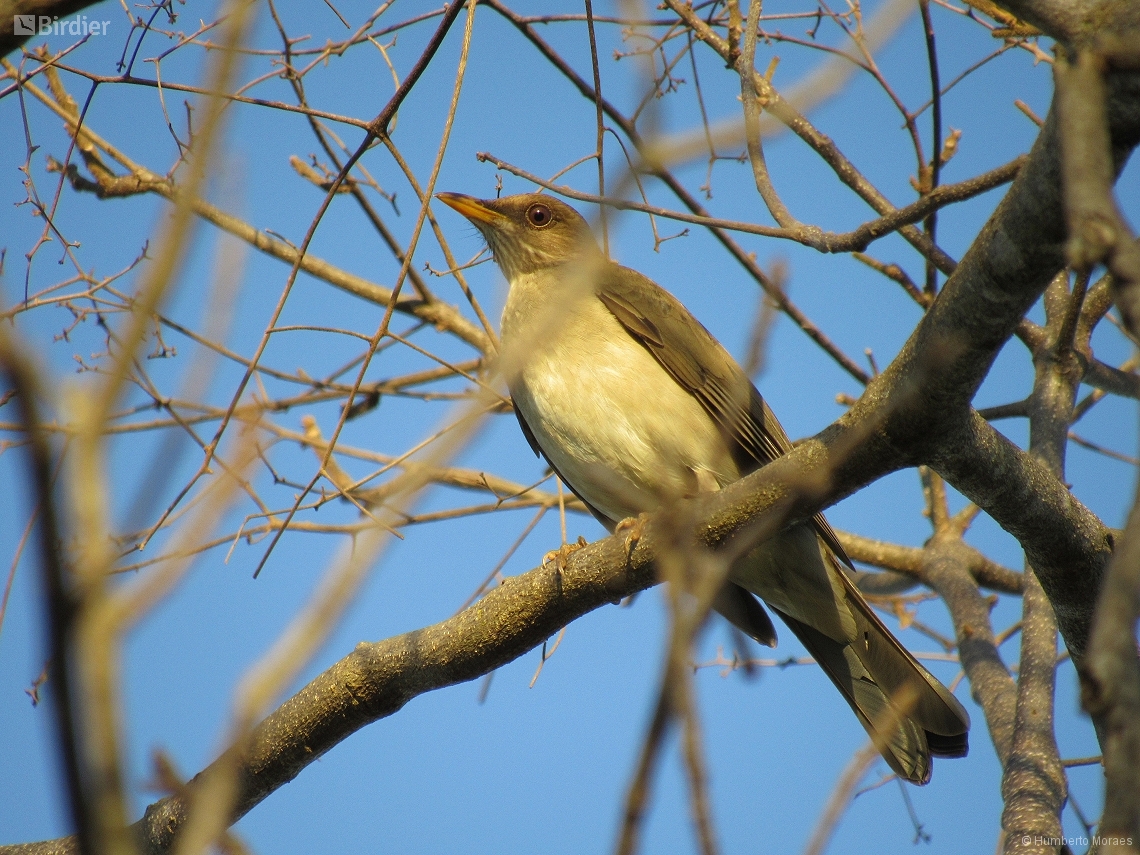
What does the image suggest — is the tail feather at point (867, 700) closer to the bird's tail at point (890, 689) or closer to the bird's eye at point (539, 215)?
the bird's tail at point (890, 689)

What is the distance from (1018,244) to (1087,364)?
9.91 ft

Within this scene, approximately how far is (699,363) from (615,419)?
2.41 feet

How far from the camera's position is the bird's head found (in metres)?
6.16

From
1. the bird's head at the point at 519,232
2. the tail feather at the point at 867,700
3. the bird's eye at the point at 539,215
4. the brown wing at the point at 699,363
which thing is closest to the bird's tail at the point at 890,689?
the tail feather at the point at 867,700

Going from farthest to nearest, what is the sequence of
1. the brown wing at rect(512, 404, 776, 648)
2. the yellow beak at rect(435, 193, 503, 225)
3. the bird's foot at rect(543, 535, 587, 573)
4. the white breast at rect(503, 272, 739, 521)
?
the yellow beak at rect(435, 193, 503, 225), the brown wing at rect(512, 404, 776, 648), the white breast at rect(503, 272, 739, 521), the bird's foot at rect(543, 535, 587, 573)

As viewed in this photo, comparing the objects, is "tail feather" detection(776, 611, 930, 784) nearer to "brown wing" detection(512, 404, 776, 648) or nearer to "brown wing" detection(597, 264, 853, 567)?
"brown wing" detection(512, 404, 776, 648)

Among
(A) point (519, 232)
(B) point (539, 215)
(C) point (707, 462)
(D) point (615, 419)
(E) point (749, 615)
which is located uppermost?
(B) point (539, 215)

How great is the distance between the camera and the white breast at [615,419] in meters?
4.85

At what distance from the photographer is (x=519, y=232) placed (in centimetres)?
619

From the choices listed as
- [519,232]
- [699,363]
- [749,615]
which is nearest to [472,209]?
[519,232]

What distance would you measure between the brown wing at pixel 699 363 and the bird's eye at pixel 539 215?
0.70 metres

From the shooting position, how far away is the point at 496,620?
12.8 feet

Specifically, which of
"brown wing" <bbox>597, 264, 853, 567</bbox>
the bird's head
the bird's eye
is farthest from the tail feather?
the bird's eye

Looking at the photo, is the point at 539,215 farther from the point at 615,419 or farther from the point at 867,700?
the point at 867,700
